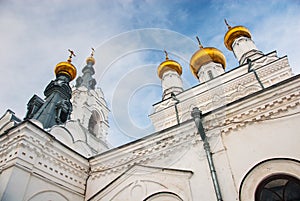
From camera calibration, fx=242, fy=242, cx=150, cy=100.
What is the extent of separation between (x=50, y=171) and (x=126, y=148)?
2.11 meters

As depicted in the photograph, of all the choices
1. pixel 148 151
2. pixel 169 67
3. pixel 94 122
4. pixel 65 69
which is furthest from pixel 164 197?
pixel 94 122

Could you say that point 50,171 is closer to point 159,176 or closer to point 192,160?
point 159,176

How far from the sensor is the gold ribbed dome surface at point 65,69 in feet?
41.8

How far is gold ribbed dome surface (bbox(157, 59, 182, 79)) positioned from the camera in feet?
56.5

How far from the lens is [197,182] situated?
5.54m

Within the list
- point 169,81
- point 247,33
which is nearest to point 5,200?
point 169,81

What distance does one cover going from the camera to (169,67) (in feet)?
57.1

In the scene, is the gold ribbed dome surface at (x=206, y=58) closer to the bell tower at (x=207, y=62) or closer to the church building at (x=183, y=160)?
the bell tower at (x=207, y=62)

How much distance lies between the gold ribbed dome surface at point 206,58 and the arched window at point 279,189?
39.3 feet

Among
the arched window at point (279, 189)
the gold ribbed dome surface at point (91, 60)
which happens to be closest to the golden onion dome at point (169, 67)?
the gold ribbed dome surface at point (91, 60)

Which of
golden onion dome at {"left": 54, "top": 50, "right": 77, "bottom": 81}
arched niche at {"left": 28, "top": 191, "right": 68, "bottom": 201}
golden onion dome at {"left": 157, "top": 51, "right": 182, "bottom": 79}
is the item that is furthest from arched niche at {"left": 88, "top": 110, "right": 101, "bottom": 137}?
arched niche at {"left": 28, "top": 191, "right": 68, "bottom": 201}

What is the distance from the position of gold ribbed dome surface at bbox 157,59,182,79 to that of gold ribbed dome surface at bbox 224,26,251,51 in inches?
145

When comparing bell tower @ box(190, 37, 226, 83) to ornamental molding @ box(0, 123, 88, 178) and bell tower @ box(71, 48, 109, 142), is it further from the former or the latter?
ornamental molding @ box(0, 123, 88, 178)

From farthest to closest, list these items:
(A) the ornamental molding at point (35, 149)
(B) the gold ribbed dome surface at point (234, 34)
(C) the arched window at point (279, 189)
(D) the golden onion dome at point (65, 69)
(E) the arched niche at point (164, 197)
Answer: (B) the gold ribbed dome surface at point (234, 34) < (D) the golden onion dome at point (65, 69) < (A) the ornamental molding at point (35, 149) < (E) the arched niche at point (164, 197) < (C) the arched window at point (279, 189)
